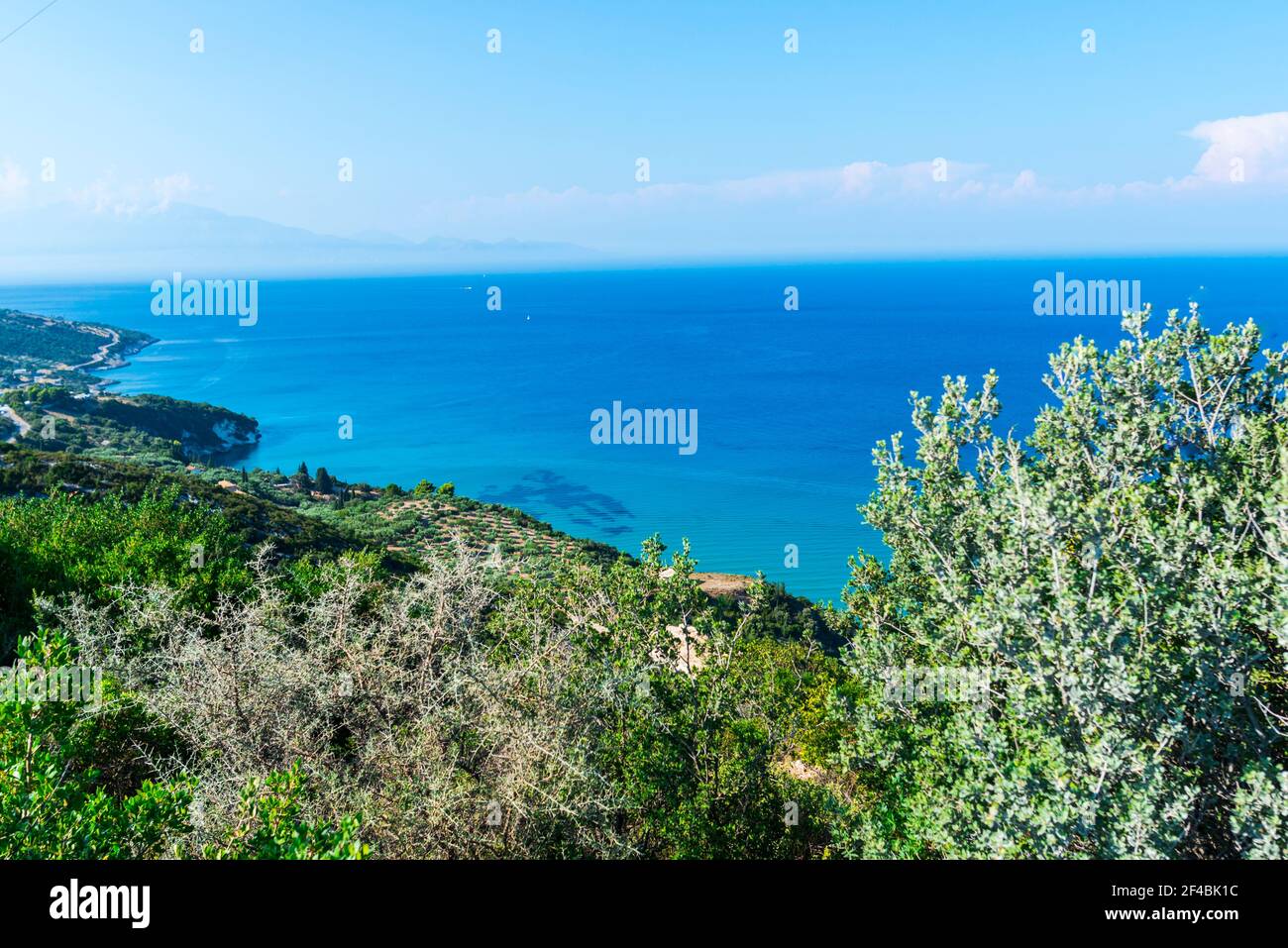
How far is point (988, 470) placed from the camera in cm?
924

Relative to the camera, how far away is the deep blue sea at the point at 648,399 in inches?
2436

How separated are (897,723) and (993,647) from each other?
231 centimetres

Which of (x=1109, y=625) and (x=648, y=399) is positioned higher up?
(x=648, y=399)

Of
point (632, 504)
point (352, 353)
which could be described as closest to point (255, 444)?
point (632, 504)

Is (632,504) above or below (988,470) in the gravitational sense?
below

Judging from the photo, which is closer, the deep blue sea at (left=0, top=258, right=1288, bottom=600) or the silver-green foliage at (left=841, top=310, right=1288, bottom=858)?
the silver-green foliage at (left=841, top=310, right=1288, bottom=858)

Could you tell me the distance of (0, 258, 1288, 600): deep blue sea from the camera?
61.9 meters

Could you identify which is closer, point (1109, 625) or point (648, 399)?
point (1109, 625)

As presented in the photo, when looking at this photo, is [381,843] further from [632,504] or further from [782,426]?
[782,426]

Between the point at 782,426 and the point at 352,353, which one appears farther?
the point at 352,353

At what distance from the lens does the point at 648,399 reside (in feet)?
340

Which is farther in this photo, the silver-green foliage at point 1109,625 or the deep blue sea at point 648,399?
the deep blue sea at point 648,399
